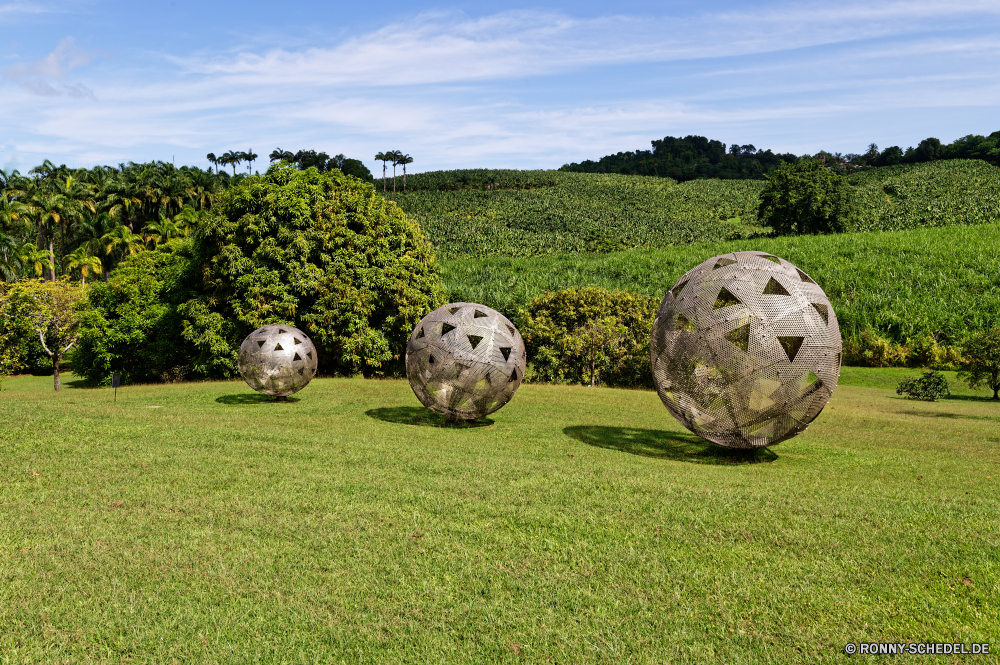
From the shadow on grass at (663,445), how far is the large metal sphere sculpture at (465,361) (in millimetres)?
2408

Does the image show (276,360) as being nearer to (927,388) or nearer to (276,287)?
(276,287)

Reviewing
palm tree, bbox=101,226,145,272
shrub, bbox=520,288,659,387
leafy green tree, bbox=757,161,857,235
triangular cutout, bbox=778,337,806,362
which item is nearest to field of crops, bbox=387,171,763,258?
leafy green tree, bbox=757,161,857,235

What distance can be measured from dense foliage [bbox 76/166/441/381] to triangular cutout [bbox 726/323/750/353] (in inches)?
1011

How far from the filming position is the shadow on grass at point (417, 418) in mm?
19688

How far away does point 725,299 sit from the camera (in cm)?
1319

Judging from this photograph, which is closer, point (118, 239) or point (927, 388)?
point (927, 388)

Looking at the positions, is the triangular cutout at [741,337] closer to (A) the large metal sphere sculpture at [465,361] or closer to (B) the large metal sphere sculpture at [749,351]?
(B) the large metal sphere sculpture at [749,351]

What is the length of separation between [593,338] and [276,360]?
17.2m

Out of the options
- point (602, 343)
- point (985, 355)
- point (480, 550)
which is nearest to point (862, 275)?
point (985, 355)

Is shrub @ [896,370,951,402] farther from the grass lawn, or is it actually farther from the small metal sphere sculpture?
the small metal sphere sculpture

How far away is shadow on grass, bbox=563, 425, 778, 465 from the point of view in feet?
48.5

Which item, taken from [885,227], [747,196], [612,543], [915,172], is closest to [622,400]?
[612,543]

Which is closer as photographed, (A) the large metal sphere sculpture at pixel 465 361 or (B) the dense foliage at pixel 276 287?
(A) the large metal sphere sculpture at pixel 465 361

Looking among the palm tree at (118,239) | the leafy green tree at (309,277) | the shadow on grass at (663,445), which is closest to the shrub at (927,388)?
the shadow on grass at (663,445)
